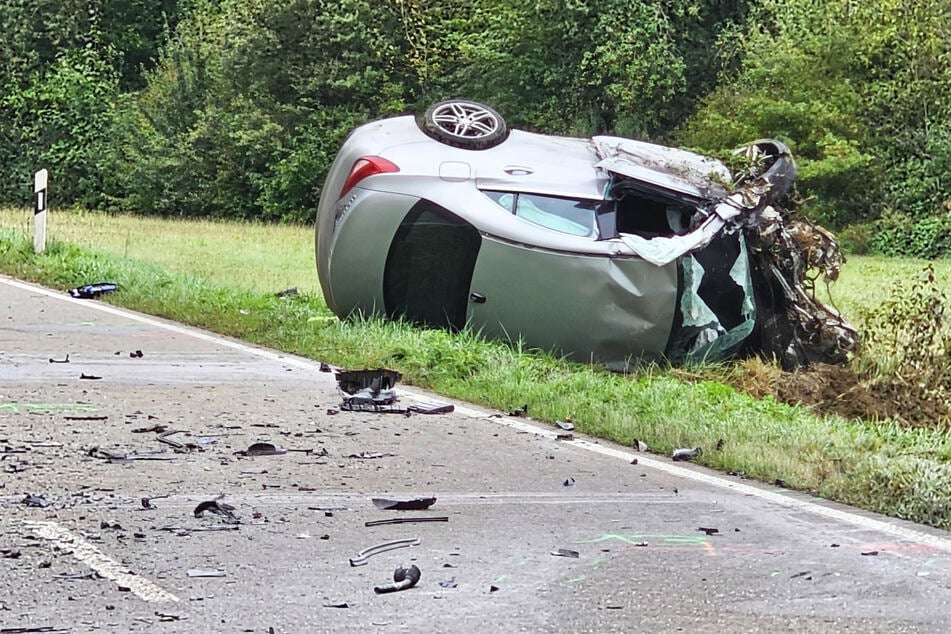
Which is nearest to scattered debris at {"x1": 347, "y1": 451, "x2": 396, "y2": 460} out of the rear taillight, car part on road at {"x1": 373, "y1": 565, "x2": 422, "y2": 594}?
car part on road at {"x1": 373, "y1": 565, "x2": 422, "y2": 594}

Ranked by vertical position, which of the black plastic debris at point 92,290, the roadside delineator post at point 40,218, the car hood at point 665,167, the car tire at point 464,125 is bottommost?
the black plastic debris at point 92,290

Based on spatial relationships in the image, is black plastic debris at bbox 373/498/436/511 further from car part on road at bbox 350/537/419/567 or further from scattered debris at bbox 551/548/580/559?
scattered debris at bbox 551/548/580/559

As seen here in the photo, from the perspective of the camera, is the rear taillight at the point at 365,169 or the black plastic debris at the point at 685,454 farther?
the rear taillight at the point at 365,169

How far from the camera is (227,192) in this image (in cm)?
4112

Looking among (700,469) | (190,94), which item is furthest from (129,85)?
(700,469)

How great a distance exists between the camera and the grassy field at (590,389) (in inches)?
251

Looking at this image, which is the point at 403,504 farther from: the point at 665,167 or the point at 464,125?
A: the point at 464,125

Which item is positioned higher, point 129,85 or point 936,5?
point 936,5

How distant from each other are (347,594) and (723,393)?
15.9 feet

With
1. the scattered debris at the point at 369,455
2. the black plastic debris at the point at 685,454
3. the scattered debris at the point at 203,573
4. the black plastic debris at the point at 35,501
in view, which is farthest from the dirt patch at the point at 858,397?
the scattered debris at the point at 203,573

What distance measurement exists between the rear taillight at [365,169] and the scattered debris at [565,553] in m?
5.61

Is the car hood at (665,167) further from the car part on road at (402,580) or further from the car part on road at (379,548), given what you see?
the car part on road at (402,580)

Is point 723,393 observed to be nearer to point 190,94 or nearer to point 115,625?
point 115,625

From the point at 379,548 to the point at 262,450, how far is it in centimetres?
192
